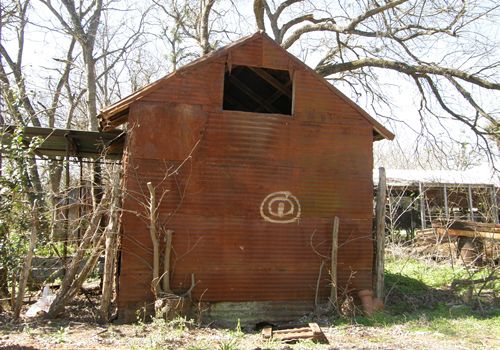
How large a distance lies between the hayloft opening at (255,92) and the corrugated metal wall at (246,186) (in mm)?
1201

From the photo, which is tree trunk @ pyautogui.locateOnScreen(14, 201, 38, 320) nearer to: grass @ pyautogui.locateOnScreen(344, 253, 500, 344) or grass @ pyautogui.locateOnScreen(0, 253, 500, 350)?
grass @ pyautogui.locateOnScreen(0, 253, 500, 350)

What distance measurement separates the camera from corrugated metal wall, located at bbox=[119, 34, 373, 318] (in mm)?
8562

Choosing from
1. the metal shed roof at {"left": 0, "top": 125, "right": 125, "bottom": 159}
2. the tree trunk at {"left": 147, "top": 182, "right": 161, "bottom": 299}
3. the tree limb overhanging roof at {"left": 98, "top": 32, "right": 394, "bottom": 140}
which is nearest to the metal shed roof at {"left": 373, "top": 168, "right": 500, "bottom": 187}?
the tree limb overhanging roof at {"left": 98, "top": 32, "right": 394, "bottom": 140}

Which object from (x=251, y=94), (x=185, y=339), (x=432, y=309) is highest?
(x=251, y=94)

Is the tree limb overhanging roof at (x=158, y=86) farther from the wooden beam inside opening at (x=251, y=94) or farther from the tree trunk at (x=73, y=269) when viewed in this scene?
the wooden beam inside opening at (x=251, y=94)

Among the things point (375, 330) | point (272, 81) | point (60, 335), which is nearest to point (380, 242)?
point (375, 330)

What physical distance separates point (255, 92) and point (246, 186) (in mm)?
3361

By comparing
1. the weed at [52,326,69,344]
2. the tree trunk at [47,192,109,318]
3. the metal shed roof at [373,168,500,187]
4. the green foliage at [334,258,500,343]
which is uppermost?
the metal shed roof at [373,168,500,187]

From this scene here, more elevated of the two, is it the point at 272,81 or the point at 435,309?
the point at 272,81

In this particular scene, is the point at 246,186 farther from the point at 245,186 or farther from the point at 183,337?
the point at 183,337

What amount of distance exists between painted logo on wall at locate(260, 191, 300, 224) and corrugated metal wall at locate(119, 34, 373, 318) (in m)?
0.03

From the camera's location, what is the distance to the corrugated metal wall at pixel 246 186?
8562 millimetres

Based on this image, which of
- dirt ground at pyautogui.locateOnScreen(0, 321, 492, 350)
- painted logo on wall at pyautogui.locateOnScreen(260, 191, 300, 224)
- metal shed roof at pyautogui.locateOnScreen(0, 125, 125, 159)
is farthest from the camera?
metal shed roof at pyautogui.locateOnScreen(0, 125, 125, 159)

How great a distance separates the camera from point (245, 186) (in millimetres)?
8914
